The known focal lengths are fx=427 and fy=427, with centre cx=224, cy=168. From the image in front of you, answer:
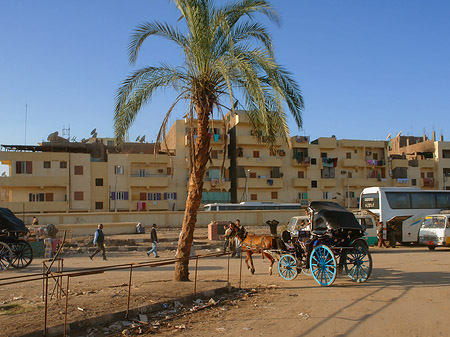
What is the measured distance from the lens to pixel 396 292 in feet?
A: 34.8

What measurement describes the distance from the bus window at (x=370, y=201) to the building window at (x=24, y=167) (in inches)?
1596

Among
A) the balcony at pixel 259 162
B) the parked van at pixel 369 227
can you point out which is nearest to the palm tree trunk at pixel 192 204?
the parked van at pixel 369 227

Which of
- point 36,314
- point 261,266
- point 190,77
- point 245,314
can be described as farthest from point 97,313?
point 261,266

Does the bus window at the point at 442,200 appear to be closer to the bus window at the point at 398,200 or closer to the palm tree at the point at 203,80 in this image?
the bus window at the point at 398,200

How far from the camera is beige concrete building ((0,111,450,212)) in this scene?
52.5m

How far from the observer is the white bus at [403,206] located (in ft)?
85.0

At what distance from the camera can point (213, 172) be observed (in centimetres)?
6072

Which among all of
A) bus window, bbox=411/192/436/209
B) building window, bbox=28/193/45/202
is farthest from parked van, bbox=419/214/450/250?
building window, bbox=28/193/45/202

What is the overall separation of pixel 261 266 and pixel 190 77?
8.42 m

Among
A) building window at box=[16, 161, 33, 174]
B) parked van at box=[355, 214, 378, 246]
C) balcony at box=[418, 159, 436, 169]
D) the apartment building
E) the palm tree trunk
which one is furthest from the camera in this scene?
balcony at box=[418, 159, 436, 169]

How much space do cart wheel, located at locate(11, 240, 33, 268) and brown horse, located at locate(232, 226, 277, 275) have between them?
25.3 ft

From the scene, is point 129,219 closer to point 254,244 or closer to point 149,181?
point 149,181

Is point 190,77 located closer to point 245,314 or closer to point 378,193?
point 245,314

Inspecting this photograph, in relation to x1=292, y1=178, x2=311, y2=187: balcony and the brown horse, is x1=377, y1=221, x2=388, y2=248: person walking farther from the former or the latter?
x1=292, y1=178, x2=311, y2=187: balcony
